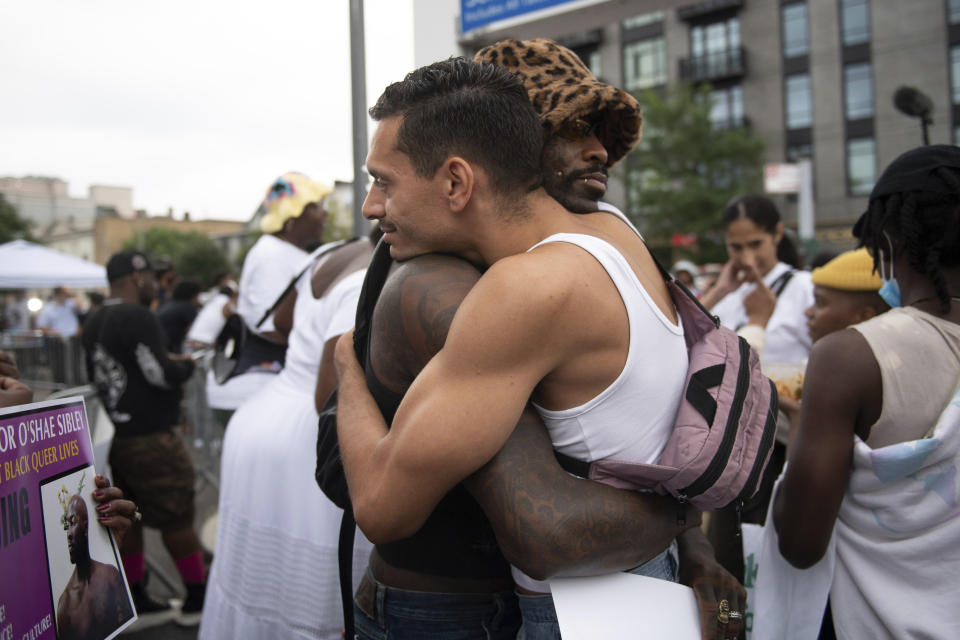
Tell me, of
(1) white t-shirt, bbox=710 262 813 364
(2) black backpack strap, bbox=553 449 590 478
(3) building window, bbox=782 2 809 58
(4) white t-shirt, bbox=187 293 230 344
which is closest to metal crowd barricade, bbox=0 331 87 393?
(4) white t-shirt, bbox=187 293 230 344

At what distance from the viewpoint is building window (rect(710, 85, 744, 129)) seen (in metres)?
33.3

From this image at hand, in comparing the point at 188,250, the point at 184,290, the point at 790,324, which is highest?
the point at 188,250

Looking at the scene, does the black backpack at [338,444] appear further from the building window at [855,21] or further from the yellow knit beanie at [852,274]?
the building window at [855,21]

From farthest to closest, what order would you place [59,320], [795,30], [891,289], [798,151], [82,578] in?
[795,30] → [798,151] → [59,320] → [891,289] → [82,578]

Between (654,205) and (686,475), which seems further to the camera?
(654,205)

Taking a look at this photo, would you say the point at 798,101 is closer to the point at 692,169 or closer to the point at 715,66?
the point at 715,66

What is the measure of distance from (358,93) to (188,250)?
58.0 m

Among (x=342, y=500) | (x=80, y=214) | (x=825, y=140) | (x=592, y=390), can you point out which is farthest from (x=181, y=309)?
(x=80, y=214)

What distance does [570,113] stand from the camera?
1.66m

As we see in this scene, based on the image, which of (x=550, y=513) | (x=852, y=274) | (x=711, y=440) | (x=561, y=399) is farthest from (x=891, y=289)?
(x=550, y=513)

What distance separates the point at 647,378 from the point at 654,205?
2886 centimetres

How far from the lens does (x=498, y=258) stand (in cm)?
152

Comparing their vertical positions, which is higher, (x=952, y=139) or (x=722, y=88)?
(x=722, y=88)

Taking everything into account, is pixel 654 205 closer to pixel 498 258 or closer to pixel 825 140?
pixel 825 140
